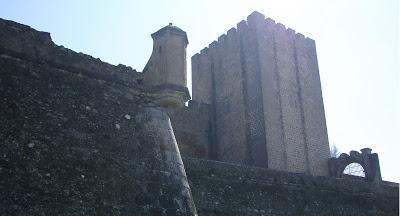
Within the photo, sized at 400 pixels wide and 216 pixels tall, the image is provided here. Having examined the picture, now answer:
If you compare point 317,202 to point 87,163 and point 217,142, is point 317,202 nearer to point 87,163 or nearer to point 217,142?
point 87,163

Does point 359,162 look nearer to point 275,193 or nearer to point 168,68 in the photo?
point 168,68

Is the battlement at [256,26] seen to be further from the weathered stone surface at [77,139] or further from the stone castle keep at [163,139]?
the weathered stone surface at [77,139]

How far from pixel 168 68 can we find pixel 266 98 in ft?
15.6

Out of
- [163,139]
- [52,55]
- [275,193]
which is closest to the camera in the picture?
[52,55]

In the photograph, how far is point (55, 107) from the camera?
793 cm

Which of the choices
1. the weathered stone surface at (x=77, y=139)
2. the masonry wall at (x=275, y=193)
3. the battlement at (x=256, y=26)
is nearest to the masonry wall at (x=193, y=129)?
the battlement at (x=256, y=26)

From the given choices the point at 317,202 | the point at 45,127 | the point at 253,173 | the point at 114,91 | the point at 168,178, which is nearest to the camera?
the point at 45,127

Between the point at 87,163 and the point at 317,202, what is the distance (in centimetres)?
802

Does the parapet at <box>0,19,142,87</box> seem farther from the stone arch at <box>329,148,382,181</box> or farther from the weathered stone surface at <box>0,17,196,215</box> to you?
the stone arch at <box>329,148,382,181</box>

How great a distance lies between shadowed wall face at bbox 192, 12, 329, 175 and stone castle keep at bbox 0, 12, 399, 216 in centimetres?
6

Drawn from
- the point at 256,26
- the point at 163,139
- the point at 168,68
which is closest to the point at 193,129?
the point at 168,68

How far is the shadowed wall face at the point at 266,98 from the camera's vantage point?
20.7 m

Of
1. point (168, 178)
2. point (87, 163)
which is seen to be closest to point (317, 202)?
point (168, 178)

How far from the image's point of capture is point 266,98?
69.4ft
